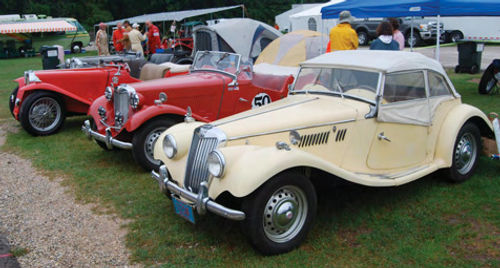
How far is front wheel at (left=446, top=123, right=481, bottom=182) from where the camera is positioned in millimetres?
4930

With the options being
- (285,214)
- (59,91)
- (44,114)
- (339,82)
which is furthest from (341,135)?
(44,114)

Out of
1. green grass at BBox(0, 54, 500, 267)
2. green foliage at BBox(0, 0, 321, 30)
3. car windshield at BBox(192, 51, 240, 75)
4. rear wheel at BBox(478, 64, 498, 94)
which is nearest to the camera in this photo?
green grass at BBox(0, 54, 500, 267)

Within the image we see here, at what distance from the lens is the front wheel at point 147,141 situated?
18.6 feet

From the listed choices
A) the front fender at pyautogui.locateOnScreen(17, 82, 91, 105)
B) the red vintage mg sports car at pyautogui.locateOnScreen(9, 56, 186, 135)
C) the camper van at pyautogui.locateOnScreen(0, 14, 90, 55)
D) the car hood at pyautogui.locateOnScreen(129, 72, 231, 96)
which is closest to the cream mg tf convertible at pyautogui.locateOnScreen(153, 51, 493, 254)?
the car hood at pyautogui.locateOnScreen(129, 72, 231, 96)

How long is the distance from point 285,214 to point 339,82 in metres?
1.73

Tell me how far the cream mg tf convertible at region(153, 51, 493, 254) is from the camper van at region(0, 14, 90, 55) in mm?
25601

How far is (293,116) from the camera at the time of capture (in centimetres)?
412

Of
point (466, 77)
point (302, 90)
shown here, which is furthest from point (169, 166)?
point (466, 77)

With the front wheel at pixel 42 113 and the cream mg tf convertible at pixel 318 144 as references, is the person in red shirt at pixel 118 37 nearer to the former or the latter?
the front wheel at pixel 42 113

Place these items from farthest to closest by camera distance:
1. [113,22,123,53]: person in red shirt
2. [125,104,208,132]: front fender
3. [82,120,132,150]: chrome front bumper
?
[113,22,123,53]: person in red shirt, [82,120,132,150]: chrome front bumper, [125,104,208,132]: front fender

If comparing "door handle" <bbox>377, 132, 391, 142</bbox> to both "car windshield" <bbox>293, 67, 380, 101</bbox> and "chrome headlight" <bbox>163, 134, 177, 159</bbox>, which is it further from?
"chrome headlight" <bbox>163, 134, 177, 159</bbox>

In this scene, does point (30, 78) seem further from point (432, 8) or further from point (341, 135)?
point (432, 8)

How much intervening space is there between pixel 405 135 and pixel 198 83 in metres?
3.14

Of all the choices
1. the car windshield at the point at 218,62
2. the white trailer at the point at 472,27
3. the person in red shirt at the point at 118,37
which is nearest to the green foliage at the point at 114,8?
the white trailer at the point at 472,27
